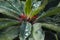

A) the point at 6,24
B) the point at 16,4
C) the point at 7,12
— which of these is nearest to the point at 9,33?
the point at 6,24

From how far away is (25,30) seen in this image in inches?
60.7

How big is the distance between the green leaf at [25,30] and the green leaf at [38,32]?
0.04 meters

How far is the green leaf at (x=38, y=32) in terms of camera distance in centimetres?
148

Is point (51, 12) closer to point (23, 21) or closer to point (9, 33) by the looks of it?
point (23, 21)

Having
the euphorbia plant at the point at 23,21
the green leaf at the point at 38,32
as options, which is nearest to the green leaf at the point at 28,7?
the euphorbia plant at the point at 23,21

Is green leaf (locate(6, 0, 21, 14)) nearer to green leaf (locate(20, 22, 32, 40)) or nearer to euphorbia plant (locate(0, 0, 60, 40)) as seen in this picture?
euphorbia plant (locate(0, 0, 60, 40))

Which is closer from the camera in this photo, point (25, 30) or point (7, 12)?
point (25, 30)

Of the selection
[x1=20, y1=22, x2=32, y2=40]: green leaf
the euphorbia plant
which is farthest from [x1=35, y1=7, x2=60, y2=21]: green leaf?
[x1=20, y1=22, x2=32, y2=40]: green leaf

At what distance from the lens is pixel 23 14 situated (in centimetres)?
169

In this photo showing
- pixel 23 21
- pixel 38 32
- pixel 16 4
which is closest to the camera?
→ pixel 38 32

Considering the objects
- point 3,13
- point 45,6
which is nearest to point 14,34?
point 3,13

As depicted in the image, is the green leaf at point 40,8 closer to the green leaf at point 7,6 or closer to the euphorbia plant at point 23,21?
the euphorbia plant at point 23,21

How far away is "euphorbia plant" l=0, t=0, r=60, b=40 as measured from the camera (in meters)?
1.52

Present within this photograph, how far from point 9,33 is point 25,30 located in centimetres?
12
